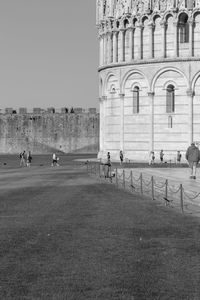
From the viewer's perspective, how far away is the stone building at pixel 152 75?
6206 cm

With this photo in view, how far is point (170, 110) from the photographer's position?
6331 cm

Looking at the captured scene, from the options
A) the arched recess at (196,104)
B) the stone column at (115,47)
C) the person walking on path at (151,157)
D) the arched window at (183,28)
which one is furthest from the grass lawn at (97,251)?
the stone column at (115,47)

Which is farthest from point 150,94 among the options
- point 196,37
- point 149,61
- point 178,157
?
point 178,157

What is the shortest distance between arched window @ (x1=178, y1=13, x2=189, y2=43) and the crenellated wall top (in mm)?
876

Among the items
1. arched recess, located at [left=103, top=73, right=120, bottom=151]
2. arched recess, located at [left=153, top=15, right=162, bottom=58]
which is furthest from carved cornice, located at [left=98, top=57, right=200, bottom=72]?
arched recess, located at [left=103, top=73, right=120, bottom=151]

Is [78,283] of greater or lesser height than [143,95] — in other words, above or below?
below

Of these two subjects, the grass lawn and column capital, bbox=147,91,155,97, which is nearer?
the grass lawn

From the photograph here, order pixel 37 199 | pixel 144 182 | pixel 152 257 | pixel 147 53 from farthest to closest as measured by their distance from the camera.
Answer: pixel 147 53, pixel 144 182, pixel 37 199, pixel 152 257

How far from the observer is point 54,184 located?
35.6 metres

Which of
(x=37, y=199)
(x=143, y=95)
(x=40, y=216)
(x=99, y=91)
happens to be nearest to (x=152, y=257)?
(x=40, y=216)

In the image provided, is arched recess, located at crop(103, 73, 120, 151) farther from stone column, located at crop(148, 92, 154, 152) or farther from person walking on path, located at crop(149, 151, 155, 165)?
person walking on path, located at crop(149, 151, 155, 165)

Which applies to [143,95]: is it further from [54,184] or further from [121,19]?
Result: [54,184]

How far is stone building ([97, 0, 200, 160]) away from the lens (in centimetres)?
6206

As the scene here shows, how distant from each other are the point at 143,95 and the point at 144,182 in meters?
30.8
